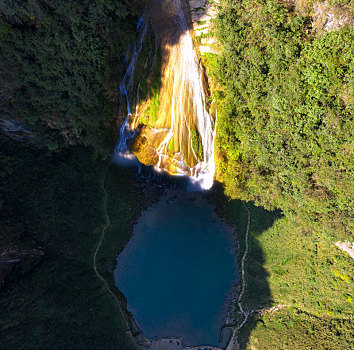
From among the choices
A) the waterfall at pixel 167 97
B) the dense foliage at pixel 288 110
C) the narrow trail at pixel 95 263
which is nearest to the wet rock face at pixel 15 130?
the narrow trail at pixel 95 263

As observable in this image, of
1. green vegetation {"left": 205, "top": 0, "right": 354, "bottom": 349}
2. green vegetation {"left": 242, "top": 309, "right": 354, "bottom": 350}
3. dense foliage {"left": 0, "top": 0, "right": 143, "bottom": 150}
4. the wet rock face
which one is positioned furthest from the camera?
green vegetation {"left": 242, "top": 309, "right": 354, "bottom": 350}

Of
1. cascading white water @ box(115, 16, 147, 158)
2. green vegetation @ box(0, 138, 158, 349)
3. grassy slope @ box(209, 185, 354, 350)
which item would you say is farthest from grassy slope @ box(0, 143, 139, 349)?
grassy slope @ box(209, 185, 354, 350)

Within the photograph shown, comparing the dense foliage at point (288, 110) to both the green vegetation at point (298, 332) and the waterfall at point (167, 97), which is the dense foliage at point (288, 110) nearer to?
the waterfall at point (167, 97)

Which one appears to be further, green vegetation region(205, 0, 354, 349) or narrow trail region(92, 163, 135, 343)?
narrow trail region(92, 163, 135, 343)

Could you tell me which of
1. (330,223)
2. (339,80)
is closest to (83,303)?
(330,223)

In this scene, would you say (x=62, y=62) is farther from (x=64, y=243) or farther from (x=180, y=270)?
(x=180, y=270)

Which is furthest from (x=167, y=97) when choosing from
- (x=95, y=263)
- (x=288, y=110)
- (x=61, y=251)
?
(x=95, y=263)

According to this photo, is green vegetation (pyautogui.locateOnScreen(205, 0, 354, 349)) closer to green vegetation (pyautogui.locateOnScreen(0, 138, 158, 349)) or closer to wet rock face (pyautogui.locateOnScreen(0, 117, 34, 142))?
green vegetation (pyautogui.locateOnScreen(0, 138, 158, 349))
